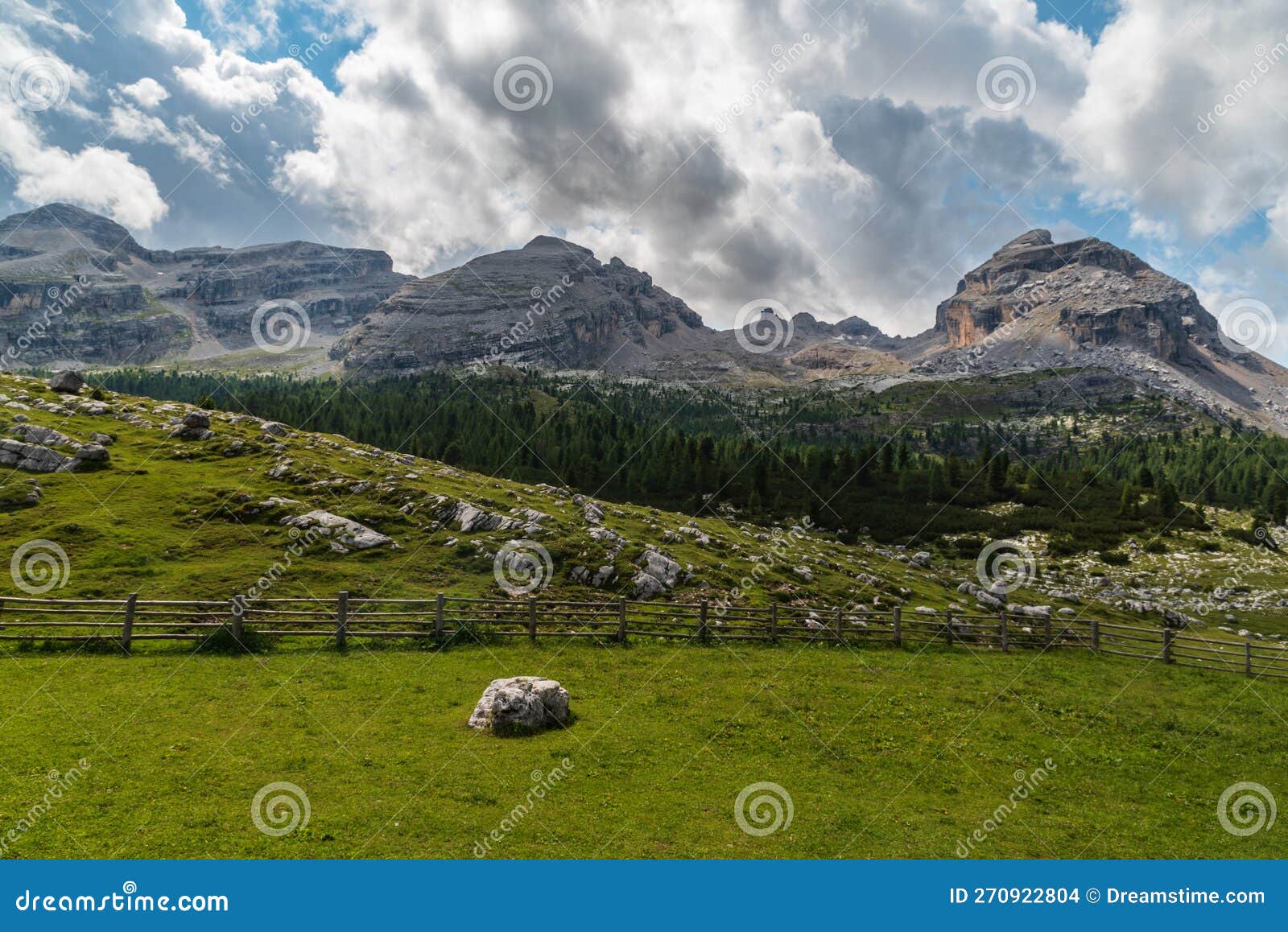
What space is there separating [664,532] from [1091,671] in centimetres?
3138

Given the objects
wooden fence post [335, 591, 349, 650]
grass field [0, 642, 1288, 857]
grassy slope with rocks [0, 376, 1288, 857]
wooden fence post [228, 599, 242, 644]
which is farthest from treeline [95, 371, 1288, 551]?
wooden fence post [228, 599, 242, 644]

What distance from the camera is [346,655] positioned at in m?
26.5

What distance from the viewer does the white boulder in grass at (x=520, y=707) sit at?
63.4 ft

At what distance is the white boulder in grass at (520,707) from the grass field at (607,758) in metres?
0.59

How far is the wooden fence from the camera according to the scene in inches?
1015

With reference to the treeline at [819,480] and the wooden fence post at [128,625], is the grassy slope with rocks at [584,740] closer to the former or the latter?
the wooden fence post at [128,625]

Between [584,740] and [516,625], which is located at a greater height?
[516,625]

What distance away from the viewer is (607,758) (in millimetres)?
18062

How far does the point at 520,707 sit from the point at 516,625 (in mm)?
13137

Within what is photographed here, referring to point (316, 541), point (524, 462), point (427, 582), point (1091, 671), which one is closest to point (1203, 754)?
point (1091, 671)

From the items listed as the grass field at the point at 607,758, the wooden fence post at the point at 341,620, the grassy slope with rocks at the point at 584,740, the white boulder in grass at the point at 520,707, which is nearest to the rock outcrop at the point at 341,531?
the grassy slope with rocks at the point at 584,740

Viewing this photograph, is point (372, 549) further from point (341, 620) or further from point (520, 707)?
point (520, 707)

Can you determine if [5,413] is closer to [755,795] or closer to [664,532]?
[664,532]

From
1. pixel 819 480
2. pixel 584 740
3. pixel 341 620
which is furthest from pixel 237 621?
pixel 819 480
